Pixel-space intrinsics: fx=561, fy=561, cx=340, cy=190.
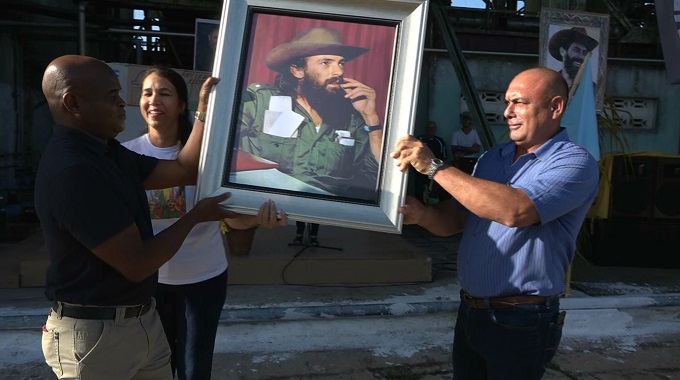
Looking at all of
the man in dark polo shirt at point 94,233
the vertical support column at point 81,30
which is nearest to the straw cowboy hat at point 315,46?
the man in dark polo shirt at point 94,233

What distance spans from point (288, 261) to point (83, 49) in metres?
3.96

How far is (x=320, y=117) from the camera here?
79.5 inches

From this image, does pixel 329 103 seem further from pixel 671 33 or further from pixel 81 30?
pixel 81 30

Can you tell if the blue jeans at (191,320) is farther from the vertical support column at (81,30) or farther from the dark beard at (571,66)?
the vertical support column at (81,30)

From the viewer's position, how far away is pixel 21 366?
369cm

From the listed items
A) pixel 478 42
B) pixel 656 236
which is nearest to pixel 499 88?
pixel 478 42

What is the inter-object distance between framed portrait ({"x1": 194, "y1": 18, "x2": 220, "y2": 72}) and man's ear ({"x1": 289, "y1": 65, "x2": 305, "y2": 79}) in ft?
17.7

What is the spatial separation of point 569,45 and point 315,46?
406cm

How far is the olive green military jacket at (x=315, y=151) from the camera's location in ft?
6.63

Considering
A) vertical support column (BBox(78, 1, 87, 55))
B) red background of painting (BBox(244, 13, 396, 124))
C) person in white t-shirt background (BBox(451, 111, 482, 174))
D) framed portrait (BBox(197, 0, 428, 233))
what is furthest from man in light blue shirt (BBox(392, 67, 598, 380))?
person in white t-shirt background (BBox(451, 111, 482, 174))

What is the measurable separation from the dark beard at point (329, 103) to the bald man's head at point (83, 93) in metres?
0.64

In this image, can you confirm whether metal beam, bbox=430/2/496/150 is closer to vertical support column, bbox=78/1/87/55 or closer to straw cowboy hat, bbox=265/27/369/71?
straw cowboy hat, bbox=265/27/369/71

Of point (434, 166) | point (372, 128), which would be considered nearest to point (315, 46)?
point (372, 128)

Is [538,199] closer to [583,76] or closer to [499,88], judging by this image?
[583,76]
